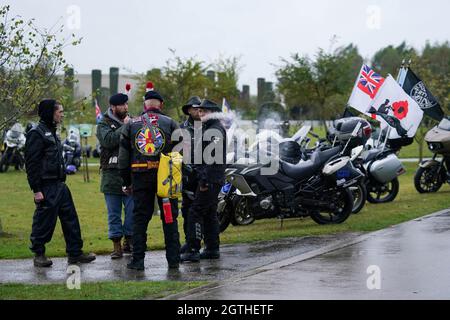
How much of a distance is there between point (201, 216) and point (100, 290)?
7.99 ft

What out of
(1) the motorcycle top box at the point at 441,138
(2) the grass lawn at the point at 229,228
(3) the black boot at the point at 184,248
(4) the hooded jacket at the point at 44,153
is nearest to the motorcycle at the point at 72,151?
(2) the grass lawn at the point at 229,228

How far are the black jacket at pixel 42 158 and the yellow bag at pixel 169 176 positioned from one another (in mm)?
1389

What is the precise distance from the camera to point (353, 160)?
1526 cm

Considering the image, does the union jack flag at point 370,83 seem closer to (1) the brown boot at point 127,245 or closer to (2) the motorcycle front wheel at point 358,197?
(2) the motorcycle front wheel at point 358,197

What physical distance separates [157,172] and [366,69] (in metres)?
9.43

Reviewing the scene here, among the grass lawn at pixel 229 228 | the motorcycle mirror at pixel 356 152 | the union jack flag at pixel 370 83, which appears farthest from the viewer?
the union jack flag at pixel 370 83

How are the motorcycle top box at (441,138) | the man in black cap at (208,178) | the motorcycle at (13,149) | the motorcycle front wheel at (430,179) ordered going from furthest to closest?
the motorcycle at (13,149) < the motorcycle front wheel at (430,179) < the motorcycle top box at (441,138) < the man in black cap at (208,178)

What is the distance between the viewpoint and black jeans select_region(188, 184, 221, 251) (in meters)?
10.8

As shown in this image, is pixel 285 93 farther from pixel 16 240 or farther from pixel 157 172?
pixel 157 172

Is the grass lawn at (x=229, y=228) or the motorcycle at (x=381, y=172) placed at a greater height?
the motorcycle at (x=381, y=172)

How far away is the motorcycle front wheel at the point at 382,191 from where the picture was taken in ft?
56.8

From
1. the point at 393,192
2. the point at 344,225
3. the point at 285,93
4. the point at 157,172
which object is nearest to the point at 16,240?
the point at 157,172

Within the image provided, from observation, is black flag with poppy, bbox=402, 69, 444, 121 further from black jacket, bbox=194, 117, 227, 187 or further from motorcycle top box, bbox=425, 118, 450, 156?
black jacket, bbox=194, 117, 227, 187
